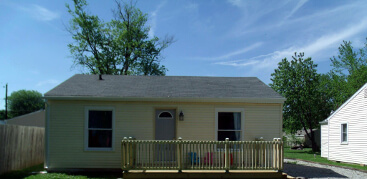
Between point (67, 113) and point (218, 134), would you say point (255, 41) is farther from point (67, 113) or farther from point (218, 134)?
point (67, 113)

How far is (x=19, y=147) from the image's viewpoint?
37.9 feet

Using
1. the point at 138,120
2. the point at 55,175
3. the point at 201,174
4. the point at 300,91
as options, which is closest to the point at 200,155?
the point at 201,174

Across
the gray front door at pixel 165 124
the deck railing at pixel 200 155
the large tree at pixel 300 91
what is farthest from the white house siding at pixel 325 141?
the gray front door at pixel 165 124

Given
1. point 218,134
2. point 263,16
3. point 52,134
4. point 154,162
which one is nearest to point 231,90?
point 218,134

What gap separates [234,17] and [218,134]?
7.70 m

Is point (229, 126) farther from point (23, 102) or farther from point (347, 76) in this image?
point (23, 102)

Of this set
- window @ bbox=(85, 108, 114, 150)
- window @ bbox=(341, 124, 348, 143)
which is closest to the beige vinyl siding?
window @ bbox=(85, 108, 114, 150)

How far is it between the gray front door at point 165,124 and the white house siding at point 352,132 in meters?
9.37

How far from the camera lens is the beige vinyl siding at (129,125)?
1087cm

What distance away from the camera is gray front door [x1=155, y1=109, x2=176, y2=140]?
37.2ft

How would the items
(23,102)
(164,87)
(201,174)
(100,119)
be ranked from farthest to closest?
(23,102), (164,87), (100,119), (201,174)

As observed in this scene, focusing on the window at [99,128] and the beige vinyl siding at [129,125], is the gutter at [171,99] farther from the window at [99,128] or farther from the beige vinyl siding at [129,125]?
the window at [99,128]

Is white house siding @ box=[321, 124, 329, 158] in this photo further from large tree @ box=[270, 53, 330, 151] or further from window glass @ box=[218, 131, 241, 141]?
window glass @ box=[218, 131, 241, 141]

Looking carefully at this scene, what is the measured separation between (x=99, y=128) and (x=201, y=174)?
12.9 ft
